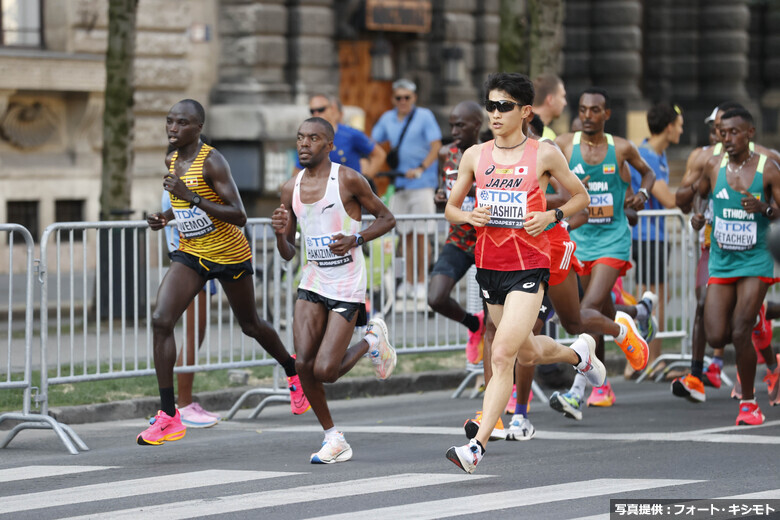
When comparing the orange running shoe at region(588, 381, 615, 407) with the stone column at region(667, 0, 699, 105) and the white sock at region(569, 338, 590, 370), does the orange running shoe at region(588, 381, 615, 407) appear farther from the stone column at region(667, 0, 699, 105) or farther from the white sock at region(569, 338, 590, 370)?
the stone column at region(667, 0, 699, 105)

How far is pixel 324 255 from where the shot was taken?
854cm

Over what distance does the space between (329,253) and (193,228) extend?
1.05 m

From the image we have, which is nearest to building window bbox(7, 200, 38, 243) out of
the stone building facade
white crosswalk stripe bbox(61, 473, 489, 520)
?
the stone building facade

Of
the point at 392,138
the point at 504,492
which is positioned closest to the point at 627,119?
the point at 392,138

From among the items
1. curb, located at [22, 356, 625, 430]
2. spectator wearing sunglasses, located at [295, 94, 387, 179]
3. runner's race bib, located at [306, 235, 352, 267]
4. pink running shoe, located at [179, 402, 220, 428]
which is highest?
spectator wearing sunglasses, located at [295, 94, 387, 179]

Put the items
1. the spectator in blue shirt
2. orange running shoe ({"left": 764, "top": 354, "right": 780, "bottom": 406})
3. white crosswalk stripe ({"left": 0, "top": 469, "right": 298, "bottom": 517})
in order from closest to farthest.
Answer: white crosswalk stripe ({"left": 0, "top": 469, "right": 298, "bottom": 517}) < orange running shoe ({"left": 764, "top": 354, "right": 780, "bottom": 406}) < the spectator in blue shirt

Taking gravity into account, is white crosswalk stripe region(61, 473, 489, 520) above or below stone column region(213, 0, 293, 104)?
below

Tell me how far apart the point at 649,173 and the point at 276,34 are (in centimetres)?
1259

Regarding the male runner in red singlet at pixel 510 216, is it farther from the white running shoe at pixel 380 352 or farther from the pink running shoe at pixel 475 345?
the pink running shoe at pixel 475 345

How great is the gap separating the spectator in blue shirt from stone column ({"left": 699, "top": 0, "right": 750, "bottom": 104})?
21441 mm

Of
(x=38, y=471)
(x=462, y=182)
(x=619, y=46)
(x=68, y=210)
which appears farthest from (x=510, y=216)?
(x=619, y=46)

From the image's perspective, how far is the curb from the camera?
10359 millimetres

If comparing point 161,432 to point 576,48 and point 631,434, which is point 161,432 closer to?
point 631,434

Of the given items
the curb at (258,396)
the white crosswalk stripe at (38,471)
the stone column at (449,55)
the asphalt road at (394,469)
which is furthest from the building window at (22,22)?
the white crosswalk stripe at (38,471)
